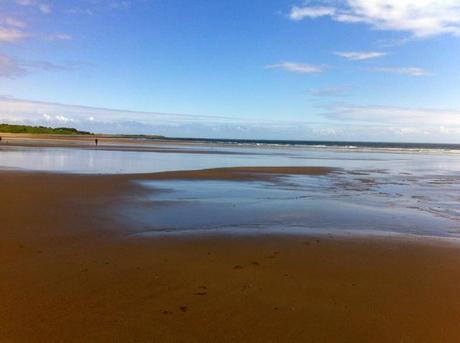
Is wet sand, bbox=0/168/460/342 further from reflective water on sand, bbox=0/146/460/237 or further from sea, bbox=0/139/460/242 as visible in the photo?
reflective water on sand, bbox=0/146/460/237

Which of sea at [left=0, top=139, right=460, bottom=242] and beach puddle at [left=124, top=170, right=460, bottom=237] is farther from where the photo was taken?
beach puddle at [left=124, top=170, right=460, bottom=237]

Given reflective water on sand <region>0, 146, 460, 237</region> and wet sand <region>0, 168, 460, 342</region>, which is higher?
reflective water on sand <region>0, 146, 460, 237</region>

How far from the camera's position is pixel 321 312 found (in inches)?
216

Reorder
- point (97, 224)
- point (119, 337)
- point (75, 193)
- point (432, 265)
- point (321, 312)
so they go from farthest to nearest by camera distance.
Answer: point (75, 193)
point (97, 224)
point (432, 265)
point (321, 312)
point (119, 337)

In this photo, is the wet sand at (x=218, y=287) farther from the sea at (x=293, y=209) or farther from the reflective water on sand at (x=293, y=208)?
the reflective water on sand at (x=293, y=208)

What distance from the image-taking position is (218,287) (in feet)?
20.5

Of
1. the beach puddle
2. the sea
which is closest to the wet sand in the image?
the sea

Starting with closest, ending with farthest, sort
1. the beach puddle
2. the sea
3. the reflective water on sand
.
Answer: the sea
the beach puddle
the reflective water on sand

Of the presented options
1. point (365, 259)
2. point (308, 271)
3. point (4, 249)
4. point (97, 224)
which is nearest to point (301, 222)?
point (365, 259)

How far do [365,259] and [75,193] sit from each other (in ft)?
36.7

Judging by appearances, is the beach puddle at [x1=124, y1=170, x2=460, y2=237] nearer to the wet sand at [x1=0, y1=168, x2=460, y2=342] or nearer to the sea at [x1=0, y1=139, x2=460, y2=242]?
the sea at [x1=0, y1=139, x2=460, y2=242]

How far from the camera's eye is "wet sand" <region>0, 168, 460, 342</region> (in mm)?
4938

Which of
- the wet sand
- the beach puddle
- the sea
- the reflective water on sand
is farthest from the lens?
the reflective water on sand

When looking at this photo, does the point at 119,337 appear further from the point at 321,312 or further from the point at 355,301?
the point at 355,301
